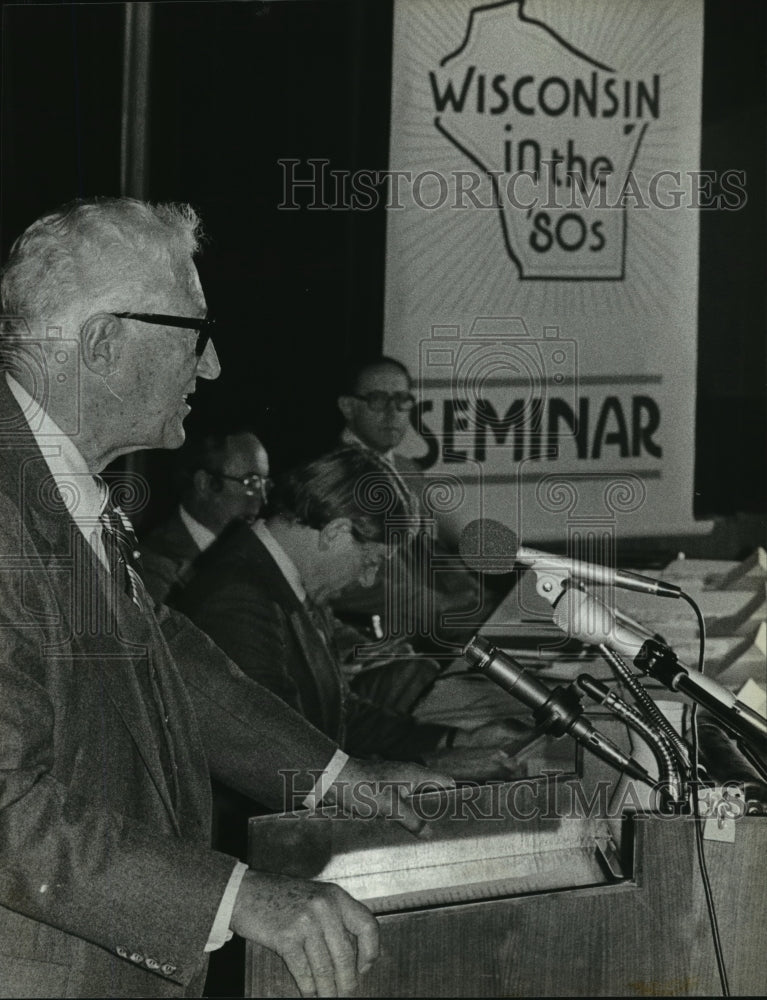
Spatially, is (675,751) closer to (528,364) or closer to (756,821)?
(756,821)

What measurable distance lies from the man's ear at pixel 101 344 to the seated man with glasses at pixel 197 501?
2.85ft

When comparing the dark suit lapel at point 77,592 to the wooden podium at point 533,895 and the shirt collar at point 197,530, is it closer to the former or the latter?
the wooden podium at point 533,895

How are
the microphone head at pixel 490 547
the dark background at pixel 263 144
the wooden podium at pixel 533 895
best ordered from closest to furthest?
1. the wooden podium at pixel 533 895
2. the microphone head at pixel 490 547
3. the dark background at pixel 263 144

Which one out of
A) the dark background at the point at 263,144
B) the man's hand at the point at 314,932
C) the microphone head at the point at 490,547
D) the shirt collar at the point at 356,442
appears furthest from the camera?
the shirt collar at the point at 356,442

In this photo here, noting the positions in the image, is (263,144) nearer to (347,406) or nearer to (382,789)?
(347,406)

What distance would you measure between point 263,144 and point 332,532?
89 cm

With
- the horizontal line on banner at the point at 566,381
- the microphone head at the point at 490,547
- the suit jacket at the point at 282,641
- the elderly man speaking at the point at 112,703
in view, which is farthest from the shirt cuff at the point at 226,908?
the horizontal line on banner at the point at 566,381

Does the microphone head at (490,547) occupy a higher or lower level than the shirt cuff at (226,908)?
higher

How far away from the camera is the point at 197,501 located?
2.56 metres

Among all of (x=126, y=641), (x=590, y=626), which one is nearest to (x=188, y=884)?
(x=126, y=641)

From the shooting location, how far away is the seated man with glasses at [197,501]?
2.54 meters

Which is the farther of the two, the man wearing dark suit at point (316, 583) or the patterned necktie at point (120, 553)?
the man wearing dark suit at point (316, 583)

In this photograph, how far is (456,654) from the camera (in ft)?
8.48

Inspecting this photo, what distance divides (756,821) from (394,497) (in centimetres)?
135
